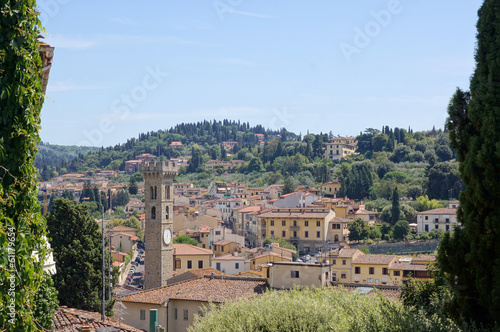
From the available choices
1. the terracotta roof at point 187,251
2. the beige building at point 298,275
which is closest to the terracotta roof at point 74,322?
the beige building at point 298,275

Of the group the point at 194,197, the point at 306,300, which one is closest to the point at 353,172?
the point at 194,197

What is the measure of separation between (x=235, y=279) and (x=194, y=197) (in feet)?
244

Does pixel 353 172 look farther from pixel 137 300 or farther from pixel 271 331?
pixel 271 331

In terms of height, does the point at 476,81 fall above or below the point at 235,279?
above

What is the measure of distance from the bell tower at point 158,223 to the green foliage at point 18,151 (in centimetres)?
3005

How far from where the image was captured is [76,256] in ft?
76.7

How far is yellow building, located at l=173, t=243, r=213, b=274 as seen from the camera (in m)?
41.7

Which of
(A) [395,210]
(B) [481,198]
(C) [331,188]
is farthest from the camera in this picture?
(C) [331,188]

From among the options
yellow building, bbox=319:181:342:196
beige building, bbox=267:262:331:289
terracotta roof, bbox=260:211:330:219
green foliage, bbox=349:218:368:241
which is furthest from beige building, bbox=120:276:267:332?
yellow building, bbox=319:181:342:196

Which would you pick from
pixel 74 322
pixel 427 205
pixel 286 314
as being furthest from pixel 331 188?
pixel 286 314

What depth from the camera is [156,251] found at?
34.3 metres

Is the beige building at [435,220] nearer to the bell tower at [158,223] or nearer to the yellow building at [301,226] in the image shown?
the yellow building at [301,226]

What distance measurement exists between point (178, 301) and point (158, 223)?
14.5 m

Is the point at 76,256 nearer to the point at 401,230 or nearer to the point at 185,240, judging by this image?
the point at 185,240
